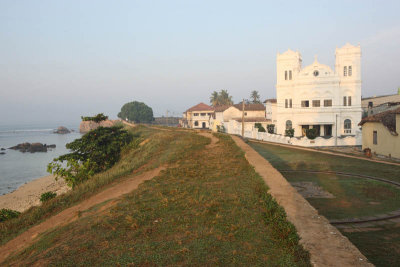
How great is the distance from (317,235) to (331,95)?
42.7 metres

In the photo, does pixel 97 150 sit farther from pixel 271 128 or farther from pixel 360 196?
pixel 271 128

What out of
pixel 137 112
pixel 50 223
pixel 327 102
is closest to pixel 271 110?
pixel 327 102

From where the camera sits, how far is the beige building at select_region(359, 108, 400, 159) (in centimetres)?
2308

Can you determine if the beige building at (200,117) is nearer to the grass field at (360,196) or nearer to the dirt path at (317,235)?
the grass field at (360,196)

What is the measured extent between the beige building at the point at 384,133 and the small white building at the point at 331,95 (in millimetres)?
A: 17174

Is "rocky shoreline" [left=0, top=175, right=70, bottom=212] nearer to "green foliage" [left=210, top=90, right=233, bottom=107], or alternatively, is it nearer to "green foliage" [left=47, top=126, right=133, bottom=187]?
"green foliage" [left=47, top=126, right=133, bottom=187]

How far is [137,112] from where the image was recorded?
11075 cm

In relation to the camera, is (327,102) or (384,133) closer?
(384,133)

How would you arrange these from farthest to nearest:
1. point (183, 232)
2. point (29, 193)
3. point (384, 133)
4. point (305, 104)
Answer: point (305, 104), point (29, 193), point (384, 133), point (183, 232)

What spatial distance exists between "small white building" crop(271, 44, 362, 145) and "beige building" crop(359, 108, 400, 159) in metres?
17.2

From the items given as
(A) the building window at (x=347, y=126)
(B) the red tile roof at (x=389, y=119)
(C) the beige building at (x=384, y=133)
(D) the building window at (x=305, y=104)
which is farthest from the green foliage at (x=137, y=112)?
(B) the red tile roof at (x=389, y=119)

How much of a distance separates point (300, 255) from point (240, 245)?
1206 mm

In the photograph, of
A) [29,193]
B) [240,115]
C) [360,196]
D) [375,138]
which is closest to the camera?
[360,196]

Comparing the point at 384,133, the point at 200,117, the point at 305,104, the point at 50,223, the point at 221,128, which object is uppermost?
the point at 305,104
